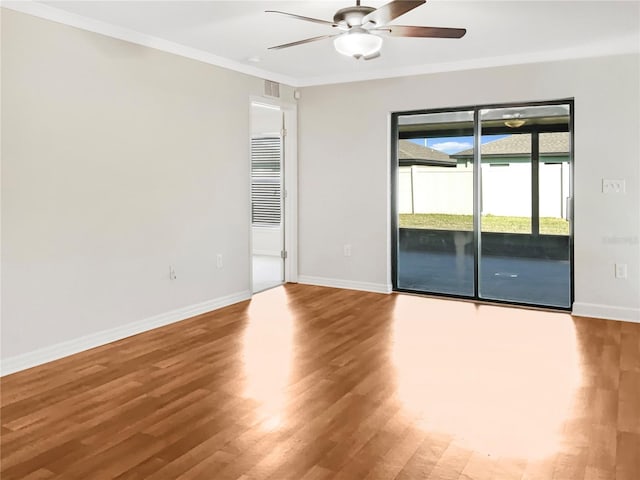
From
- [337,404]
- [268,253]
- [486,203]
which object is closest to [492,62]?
[486,203]

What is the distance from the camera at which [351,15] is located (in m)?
3.38

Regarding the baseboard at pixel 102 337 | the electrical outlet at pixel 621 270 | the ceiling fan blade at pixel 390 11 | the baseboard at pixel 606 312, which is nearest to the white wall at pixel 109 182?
the baseboard at pixel 102 337

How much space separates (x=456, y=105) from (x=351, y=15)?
2684mm

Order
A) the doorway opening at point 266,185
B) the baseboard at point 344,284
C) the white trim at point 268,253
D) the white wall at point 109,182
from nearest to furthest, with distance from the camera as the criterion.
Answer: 1. the white wall at point 109,182
2. the baseboard at point 344,284
3. the doorway opening at point 266,185
4. the white trim at point 268,253

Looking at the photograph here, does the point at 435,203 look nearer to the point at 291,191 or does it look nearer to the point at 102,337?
the point at 291,191

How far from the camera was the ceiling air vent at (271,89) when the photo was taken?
612cm

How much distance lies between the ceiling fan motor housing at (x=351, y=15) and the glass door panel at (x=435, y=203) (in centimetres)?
275

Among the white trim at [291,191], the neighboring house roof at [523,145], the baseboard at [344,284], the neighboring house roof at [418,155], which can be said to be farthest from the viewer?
the white trim at [291,191]

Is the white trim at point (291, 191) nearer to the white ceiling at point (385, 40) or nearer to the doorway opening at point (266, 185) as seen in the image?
the white ceiling at point (385, 40)

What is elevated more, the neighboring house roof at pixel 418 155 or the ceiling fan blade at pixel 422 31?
the ceiling fan blade at pixel 422 31

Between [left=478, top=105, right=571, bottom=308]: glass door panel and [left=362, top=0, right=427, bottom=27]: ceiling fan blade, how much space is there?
8.98ft

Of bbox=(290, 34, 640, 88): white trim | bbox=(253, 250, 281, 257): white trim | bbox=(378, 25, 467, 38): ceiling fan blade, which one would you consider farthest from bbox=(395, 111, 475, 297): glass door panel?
bbox=(253, 250, 281, 257): white trim

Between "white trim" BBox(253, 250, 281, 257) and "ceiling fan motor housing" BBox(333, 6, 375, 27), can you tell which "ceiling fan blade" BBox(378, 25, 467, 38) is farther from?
"white trim" BBox(253, 250, 281, 257)

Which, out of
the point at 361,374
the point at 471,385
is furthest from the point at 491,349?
the point at 361,374
